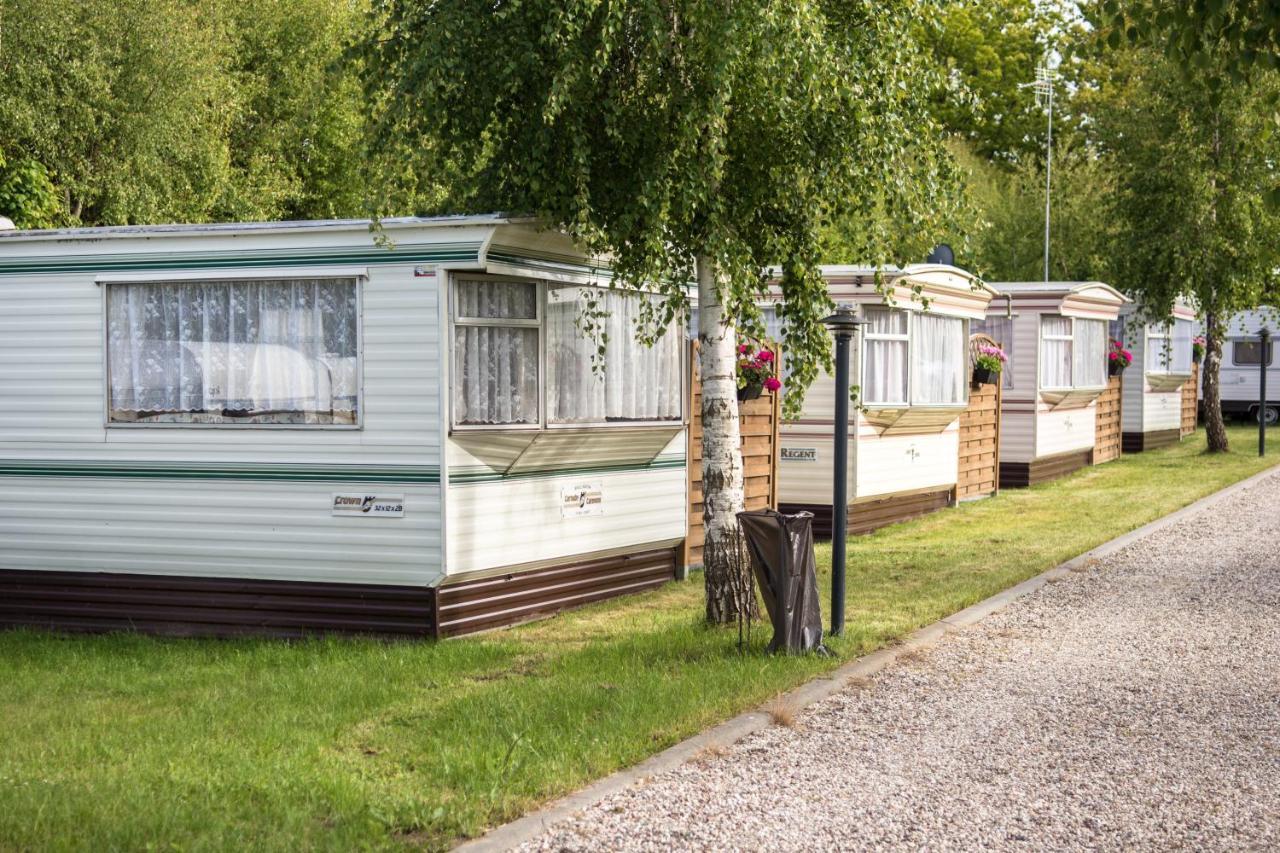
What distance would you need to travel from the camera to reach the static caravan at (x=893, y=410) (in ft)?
47.0

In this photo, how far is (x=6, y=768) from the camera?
603cm

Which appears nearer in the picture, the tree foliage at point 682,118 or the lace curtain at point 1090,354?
the tree foliage at point 682,118

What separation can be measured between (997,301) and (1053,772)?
14.1m

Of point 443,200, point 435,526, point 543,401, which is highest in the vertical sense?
point 443,200

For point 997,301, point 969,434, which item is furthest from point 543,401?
point 997,301

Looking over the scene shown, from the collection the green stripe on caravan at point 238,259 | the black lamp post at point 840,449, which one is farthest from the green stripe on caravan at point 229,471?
the black lamp post at point 840,449

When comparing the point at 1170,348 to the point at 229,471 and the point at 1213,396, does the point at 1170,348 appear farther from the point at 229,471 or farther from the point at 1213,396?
the point at 229,471

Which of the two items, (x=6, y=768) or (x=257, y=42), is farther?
(x=257, y=42)

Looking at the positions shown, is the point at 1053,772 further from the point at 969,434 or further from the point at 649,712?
the point at 969,434

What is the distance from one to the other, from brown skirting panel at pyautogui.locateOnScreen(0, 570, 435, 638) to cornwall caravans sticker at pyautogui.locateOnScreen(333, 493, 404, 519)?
0.43m

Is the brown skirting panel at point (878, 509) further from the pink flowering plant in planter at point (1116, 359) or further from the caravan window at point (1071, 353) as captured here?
the pink flowering plant in planter at point (1116, 359)

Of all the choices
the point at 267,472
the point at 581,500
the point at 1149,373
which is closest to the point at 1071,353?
the point at 1149,373

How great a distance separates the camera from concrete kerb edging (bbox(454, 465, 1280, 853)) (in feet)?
17.2

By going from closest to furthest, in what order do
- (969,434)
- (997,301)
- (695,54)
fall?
(695,54)
(969,434)
(997,301)
